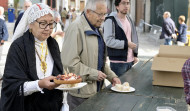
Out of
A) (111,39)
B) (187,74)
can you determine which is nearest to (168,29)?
(111,39)

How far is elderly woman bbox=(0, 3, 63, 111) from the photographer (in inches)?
87.4

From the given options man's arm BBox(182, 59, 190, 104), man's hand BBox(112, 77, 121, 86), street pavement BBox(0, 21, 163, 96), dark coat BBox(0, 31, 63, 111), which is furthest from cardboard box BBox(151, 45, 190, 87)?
street pavement BBox(0, 21, 163, 96)

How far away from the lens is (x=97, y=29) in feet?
10.8

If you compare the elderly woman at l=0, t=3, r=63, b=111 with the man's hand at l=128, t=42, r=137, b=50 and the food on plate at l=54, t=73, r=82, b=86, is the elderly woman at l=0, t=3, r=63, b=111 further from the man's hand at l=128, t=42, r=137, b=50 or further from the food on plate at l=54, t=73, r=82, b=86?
the man's hand at l=128, t=42, r=137, b=50

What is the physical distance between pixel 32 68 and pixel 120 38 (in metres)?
Result: 2.20

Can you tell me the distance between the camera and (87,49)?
10.1 feet

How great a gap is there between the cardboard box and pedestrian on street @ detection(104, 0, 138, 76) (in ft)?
2.18

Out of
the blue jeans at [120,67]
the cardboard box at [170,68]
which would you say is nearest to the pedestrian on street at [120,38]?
the blue jeans at [120,67]

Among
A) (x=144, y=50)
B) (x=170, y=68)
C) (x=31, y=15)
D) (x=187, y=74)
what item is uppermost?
(x=31, y=15)

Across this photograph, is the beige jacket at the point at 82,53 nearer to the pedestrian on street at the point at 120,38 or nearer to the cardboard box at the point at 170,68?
the cardboard box at the point at 170,68

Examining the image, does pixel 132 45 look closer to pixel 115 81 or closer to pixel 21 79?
pixel 115 81

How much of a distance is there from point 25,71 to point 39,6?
514 mm

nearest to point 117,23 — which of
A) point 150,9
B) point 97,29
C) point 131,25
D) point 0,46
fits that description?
point 131,25

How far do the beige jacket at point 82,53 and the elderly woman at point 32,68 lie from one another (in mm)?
520
